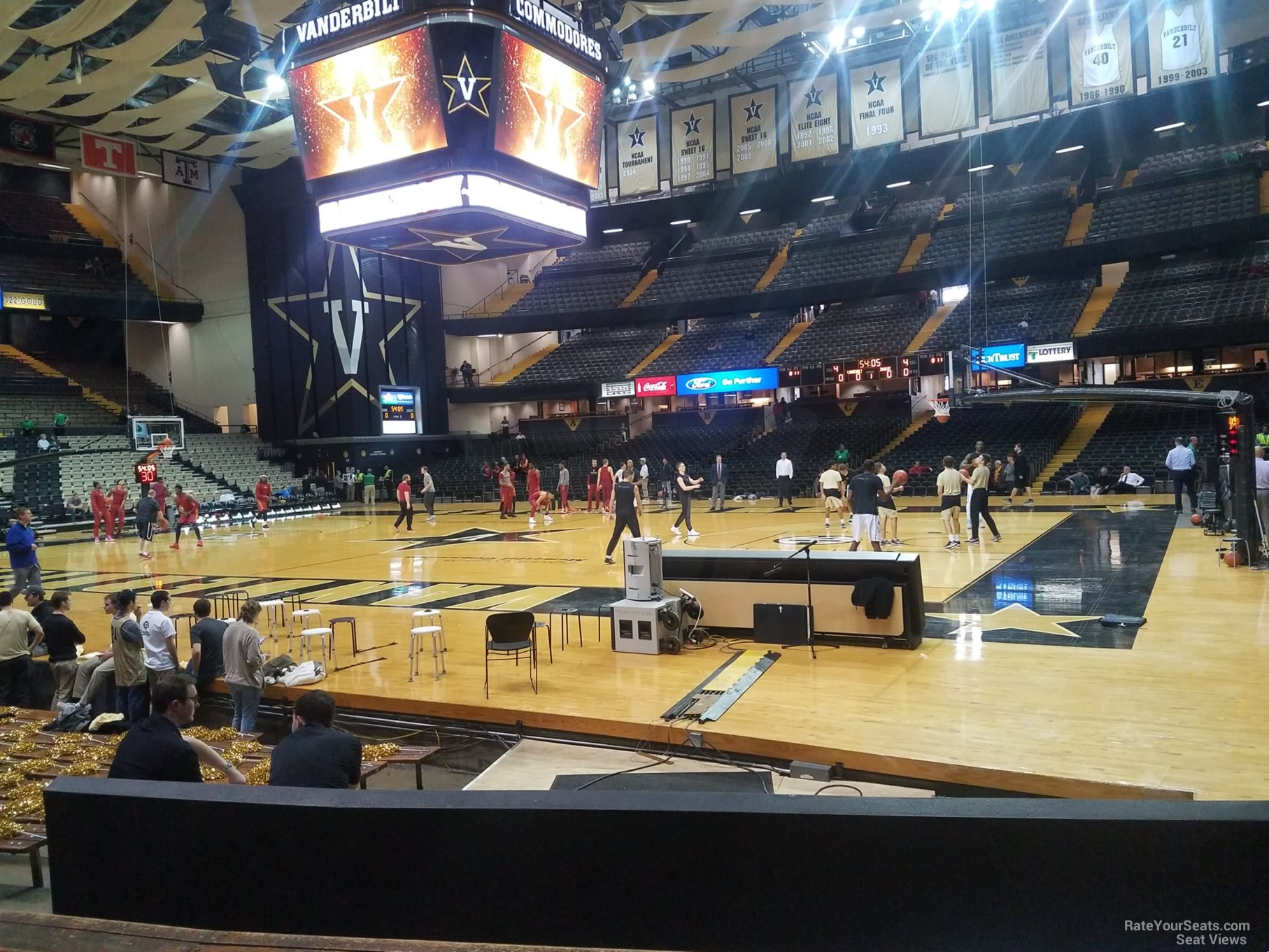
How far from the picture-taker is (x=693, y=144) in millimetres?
23125

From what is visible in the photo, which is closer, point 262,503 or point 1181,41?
point 1181,41

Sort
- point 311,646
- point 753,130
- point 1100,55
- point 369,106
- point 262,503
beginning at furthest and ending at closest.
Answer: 1. point 262,503
2. point 753,130
3. point 1100,55
4. point 369,106
5. point 311,646

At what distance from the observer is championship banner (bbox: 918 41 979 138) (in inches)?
763

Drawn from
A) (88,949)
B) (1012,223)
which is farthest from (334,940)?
(1012,223)

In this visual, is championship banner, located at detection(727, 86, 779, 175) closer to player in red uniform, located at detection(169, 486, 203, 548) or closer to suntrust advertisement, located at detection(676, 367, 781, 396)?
suntrust advertisement, located at detection(676, 367, 781, 396)

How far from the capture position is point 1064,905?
7.52 ft

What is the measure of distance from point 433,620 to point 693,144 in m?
17.0

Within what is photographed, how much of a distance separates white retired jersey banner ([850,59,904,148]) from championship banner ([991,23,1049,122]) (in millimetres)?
2095

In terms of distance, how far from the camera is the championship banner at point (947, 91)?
1939 cm

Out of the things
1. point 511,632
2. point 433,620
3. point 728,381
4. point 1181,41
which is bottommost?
point 433,620

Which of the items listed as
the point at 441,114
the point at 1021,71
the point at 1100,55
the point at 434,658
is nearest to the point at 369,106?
the point at 441,114

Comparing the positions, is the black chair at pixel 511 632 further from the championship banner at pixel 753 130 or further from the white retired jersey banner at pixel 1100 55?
the championship banner at pixel 753 130

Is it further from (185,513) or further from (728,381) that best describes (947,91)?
(185,513)

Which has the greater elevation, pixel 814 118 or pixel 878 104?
pixel 814 118
